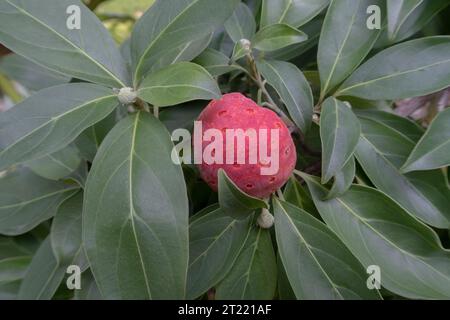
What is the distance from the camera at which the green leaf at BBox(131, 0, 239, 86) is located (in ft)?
1.42

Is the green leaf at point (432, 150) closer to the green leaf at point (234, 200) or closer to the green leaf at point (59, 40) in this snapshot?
the green leaf at point (234, 200)

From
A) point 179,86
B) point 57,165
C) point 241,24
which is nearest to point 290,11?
point 241,24

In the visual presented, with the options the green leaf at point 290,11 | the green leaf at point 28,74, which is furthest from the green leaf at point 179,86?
the green leaf at point 28,74

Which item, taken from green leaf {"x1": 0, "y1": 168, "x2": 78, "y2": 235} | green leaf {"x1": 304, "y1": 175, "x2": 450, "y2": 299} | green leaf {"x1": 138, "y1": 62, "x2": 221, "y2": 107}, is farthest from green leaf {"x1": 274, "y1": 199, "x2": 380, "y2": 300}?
green leaf {"x1": 0, "y1": 168, "x2": 78, "y2": 235}

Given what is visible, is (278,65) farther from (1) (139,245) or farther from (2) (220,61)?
(1) (139,245)

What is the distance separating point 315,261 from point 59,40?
0.29 metres

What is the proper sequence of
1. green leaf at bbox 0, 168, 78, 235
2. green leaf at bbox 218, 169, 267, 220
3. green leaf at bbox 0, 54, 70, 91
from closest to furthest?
green leaf at bbox 218, 169, 267, 220 < green leaf at bbox 0, 168, 78, 235 < green leaf at bbox 0, 54, 70, 91

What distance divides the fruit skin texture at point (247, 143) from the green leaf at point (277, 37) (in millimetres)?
61

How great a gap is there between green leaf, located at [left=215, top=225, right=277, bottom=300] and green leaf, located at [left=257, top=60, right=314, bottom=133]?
0.11 metres

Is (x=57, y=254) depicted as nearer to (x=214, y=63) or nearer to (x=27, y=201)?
(x=27, y=201)

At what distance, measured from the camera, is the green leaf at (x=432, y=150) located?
43 cm

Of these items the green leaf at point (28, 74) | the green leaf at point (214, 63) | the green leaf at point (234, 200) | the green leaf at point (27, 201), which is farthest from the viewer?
the green leaf at point (28, 74)

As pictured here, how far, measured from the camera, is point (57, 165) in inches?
23.7

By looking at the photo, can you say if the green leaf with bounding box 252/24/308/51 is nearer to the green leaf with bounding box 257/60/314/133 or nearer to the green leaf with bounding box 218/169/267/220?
the green leaf with bounding box 257/60/314/133
